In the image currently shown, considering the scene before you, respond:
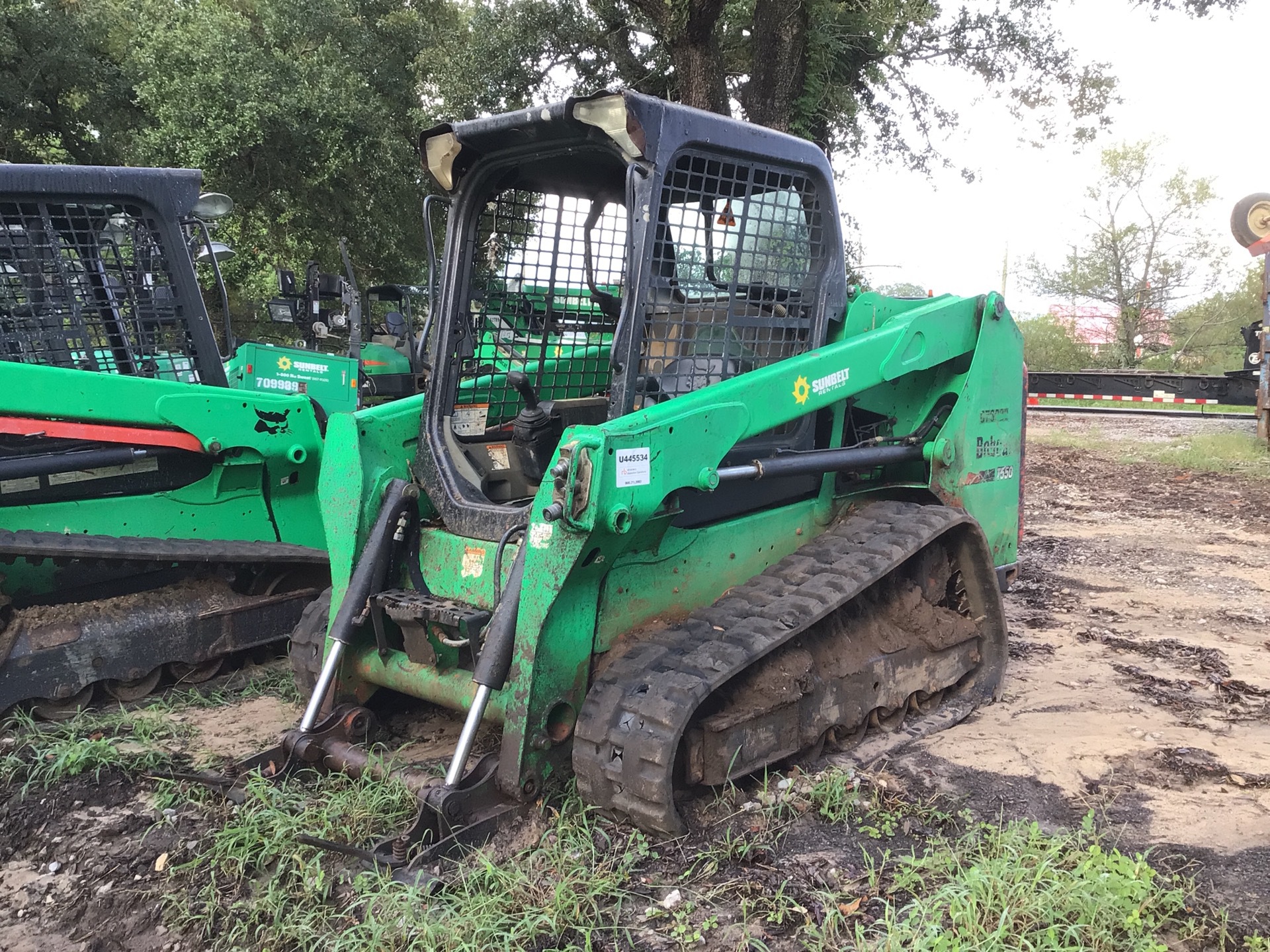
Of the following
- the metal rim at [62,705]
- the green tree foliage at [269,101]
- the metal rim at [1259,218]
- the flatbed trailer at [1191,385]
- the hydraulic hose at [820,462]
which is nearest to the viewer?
the hydraulic hose at [820,462]

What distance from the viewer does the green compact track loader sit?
421cm

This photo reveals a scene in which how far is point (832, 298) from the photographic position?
3924 millimetres

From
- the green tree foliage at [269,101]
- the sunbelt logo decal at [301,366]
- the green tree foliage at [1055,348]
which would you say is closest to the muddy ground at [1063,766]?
the sunbelt logo decal at [301,366]

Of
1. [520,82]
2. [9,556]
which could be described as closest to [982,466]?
[9,556]

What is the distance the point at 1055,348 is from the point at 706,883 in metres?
32.5

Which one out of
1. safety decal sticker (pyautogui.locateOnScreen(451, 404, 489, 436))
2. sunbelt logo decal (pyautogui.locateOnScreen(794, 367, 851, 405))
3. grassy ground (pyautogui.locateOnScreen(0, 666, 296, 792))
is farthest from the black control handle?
grassy ground (pyautogui.locateOnScreen(0, 666, 296, 792))

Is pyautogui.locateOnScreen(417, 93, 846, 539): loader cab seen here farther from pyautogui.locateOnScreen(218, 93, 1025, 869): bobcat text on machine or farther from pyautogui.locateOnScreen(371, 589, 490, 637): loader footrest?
pyautogui.locateOnScreen(371, 589, 490, 637): loader footrest

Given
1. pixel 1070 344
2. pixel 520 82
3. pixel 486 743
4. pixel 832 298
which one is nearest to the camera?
pixel 486 743

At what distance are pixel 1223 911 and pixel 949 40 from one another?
1478cm

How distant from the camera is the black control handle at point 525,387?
3.57 meters

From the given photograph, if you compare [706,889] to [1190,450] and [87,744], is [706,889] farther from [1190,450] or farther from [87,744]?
[1190,450]

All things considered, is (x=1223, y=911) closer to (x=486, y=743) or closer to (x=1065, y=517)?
(x=486, y=743)

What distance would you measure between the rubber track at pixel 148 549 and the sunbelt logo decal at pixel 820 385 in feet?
8.55

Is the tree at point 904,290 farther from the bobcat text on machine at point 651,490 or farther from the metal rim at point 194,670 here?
the metal rim at point 194,670
